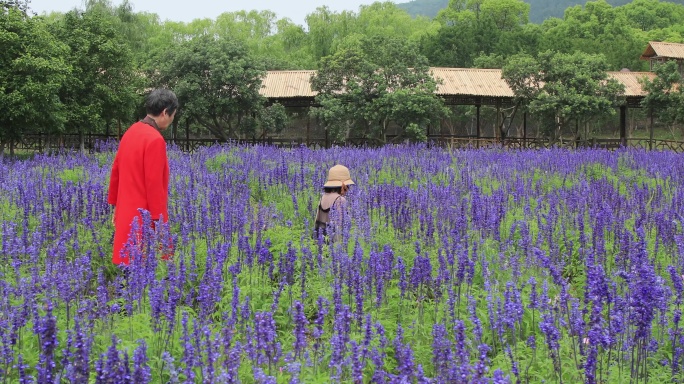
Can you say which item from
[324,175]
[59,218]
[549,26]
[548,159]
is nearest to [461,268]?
[59,218]

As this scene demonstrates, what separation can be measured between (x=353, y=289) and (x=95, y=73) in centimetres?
2174

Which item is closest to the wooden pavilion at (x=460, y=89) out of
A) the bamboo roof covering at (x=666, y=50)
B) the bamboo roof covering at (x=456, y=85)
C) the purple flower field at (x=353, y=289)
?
the bamboo roof covering at (x=456, y=85)

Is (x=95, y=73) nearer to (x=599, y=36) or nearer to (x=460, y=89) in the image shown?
(x=460, y=89)

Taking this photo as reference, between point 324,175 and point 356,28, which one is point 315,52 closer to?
point 356,28

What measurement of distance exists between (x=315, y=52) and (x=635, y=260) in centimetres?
6230

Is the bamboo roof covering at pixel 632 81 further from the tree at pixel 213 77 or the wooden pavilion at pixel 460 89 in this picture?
the tree at pixel 213 77

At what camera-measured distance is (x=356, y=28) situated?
67.1 meters

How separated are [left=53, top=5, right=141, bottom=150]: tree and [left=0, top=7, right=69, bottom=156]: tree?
286 cm

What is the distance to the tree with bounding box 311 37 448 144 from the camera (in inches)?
991

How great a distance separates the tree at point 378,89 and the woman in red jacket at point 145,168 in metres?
19.9

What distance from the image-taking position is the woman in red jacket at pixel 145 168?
4.98 m

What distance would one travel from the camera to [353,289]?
4.44 metres

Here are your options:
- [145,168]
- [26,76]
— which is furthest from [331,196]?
[26,76]

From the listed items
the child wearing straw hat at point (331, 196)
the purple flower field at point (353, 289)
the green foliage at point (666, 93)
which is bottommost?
the purple flower field at point (353, 289)
